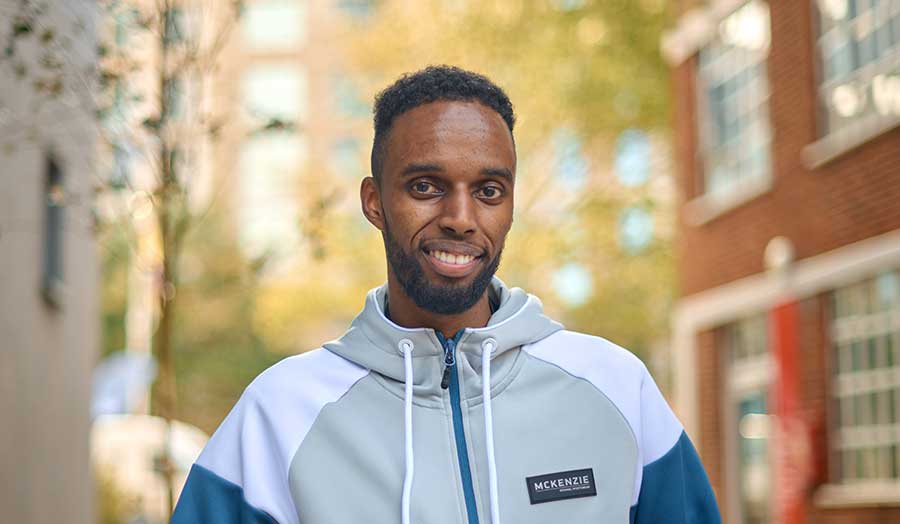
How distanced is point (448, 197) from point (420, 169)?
0.07 m

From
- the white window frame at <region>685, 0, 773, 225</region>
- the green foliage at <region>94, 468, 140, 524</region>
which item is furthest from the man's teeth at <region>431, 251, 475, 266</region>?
the green foliage at <region>94, 468, 140, 524</region>

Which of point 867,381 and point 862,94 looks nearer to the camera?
point 862,94

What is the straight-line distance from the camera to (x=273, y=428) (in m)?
2.66

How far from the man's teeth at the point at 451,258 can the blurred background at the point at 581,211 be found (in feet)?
12.4

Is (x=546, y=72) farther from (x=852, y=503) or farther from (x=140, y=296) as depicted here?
(x=140, y=296)

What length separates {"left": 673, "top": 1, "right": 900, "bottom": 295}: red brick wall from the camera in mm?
11938

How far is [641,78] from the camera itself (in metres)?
23.1

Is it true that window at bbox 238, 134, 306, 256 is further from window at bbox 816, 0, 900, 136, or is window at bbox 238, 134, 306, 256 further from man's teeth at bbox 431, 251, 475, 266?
man's teeth at bbox 431, 251, 475, 266

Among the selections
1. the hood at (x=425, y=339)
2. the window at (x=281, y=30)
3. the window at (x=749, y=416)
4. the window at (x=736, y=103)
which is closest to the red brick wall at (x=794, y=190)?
the window at (x=736, y=103)

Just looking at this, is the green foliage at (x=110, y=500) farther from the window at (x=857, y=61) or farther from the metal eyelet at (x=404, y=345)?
the metal eyelet at (x=404, y=345)

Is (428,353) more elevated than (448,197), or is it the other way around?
(448,197)

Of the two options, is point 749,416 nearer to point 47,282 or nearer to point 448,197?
point 47,282

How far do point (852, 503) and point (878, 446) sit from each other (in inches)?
20.9

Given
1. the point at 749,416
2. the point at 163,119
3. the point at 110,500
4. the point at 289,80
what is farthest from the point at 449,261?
the point at 289,80
